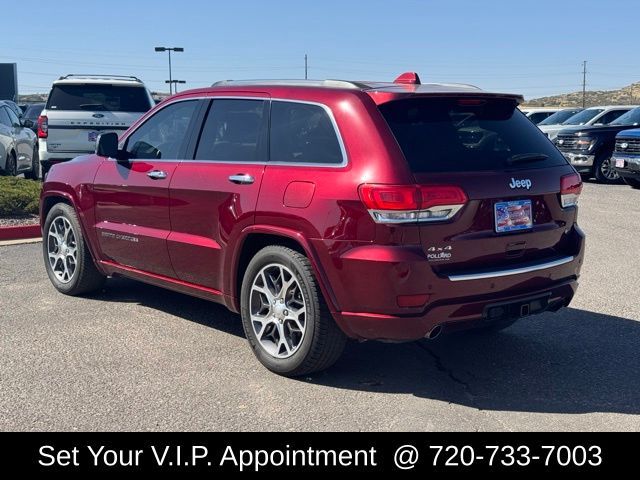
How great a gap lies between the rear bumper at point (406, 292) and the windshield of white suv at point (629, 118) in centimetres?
1566

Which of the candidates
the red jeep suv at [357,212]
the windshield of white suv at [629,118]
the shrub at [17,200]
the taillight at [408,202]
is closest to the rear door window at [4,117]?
the shrub at [17,200]

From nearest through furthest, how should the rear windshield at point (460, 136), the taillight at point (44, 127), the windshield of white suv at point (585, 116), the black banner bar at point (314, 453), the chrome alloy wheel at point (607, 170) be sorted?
the black banner bar at point (314, 453) → the rear windshield at point (460, 136) → the taillight at point (44, 127) → the chrome alloy wheel at point (607, 170) → the windshield of white suv at point (585, 116)

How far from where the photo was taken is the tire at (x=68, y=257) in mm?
6961

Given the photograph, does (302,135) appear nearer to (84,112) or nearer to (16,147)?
(84,112)

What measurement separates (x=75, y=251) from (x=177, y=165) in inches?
66.5

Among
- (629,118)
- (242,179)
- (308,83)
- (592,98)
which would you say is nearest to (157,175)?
(242,179)

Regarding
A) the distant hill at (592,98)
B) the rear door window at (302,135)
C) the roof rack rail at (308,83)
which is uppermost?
the roof rack rail at (308,83)

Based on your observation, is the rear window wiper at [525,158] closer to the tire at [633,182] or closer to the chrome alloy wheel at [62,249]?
the chrome alloy wheel at [62,249]

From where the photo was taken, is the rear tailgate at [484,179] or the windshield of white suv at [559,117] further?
the windshield of white suv at [559,117]

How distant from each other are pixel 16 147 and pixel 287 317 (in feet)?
40.3

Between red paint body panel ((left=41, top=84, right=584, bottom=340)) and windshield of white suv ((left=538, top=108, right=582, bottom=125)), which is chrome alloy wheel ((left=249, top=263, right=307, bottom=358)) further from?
windshield of white suv ((left=538, top=108, right=582, bottom=125))

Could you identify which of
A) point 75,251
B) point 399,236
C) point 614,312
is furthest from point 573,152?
point 399,236

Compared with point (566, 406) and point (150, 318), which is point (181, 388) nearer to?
point (150, 318)

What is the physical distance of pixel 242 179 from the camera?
5.29 m
